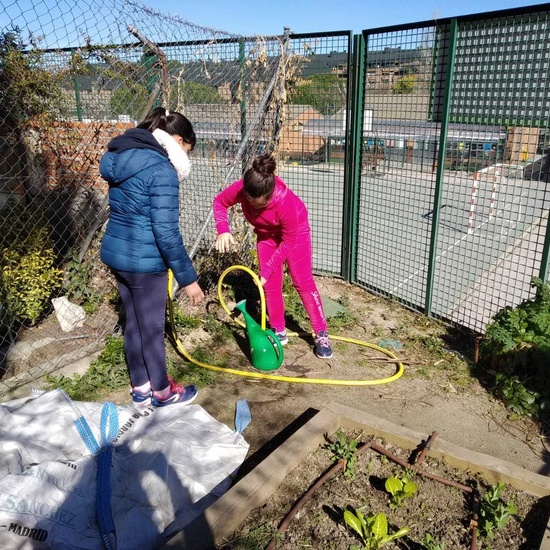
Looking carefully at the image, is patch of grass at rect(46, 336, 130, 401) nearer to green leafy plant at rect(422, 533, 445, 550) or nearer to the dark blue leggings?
the dark blue leggings

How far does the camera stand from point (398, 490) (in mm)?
2469

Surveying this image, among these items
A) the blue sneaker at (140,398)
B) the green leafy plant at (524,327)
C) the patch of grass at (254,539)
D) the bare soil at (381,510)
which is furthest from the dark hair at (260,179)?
the patch of grass at (254,539)

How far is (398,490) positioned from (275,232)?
2289 mm

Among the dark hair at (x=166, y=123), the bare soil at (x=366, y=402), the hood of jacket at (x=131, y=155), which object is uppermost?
the dark hair at (x=166, y=123)

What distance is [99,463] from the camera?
8.69 ft

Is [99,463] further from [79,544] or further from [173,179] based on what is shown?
[173,179]

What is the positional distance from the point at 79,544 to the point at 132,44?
421 cm

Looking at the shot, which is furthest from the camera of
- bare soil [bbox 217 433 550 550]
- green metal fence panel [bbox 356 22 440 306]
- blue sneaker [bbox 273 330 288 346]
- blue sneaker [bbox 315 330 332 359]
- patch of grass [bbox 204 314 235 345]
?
green metal fence panel [bbox 356 22 440 306]

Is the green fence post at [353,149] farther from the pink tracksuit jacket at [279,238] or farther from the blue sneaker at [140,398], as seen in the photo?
the blue sneaker at [140,398]

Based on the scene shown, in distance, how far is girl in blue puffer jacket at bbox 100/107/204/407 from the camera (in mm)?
2807

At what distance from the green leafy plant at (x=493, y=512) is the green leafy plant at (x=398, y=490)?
1.05 feet

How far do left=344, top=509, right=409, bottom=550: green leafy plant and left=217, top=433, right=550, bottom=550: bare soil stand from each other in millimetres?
66

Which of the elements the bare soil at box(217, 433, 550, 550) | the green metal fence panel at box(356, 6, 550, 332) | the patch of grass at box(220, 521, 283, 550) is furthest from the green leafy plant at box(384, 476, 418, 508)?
the green metal fence panel at box(356, 6, 550, 332)

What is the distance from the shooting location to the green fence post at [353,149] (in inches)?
210
